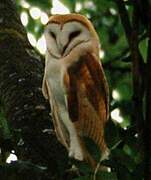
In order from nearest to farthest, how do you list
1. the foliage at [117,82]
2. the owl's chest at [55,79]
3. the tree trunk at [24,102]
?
the foliage at [117,82]
the tree trunk at [24,102]
the owl's chest at [55,79]

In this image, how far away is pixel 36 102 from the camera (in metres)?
2.14

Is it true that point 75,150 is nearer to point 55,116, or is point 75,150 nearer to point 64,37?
point 55,116

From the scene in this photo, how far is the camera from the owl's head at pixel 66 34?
6.77 feet

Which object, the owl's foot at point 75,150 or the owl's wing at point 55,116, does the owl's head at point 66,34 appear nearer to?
the owl's wing at point 55,116

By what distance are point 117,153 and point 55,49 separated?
2.62ft

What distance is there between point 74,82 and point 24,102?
0.21 metres

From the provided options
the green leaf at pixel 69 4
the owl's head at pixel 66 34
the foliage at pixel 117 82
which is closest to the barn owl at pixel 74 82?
the owl's head at pixel 66 34

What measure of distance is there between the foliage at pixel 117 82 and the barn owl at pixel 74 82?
0.12 metres

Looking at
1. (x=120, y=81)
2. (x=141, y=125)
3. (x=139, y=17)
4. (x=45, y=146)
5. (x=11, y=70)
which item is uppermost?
(x=139, y=17)

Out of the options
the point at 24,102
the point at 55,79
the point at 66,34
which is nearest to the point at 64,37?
the point at 66,34

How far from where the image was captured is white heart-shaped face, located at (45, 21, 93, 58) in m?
2.06

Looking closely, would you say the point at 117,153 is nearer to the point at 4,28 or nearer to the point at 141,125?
the point at 141,125

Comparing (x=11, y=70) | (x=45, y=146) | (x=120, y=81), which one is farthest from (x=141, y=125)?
(x=120, y=81)

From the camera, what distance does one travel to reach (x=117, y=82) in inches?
154
